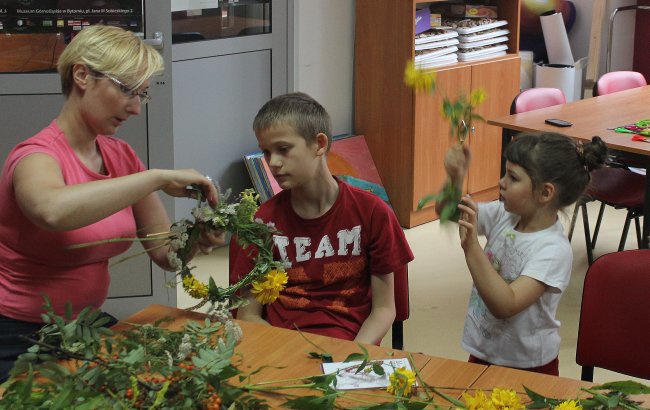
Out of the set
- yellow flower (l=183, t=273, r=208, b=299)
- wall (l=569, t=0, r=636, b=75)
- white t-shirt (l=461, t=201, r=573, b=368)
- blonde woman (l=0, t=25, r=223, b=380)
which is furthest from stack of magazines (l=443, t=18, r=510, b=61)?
yellow flower (l=183, t=273, r=208, b=299)

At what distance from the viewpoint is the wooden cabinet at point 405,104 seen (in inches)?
211

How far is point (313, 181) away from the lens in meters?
2.64

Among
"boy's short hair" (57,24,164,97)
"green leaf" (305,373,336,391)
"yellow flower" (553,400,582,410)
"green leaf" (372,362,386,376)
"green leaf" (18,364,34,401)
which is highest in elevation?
"boy's short hair" (57,24,164,97)

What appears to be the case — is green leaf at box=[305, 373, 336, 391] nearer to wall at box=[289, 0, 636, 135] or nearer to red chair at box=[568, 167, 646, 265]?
red chair at box=[568, 167, 646, 265]

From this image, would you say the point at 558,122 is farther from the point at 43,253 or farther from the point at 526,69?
Answer: the point at 43,253

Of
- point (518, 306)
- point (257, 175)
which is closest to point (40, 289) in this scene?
point (518, 306)

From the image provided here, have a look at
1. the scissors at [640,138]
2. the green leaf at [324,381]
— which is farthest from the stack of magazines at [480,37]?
the green leaf at [324,381]

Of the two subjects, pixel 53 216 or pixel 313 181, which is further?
pixel 313 181

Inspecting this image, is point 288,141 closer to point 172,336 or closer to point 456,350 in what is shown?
point 172,336

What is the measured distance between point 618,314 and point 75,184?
1374 millimetres

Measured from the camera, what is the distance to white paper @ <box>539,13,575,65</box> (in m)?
6.39

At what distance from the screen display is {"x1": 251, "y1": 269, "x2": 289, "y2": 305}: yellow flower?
2066 millimetres

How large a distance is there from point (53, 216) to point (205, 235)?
34 cm

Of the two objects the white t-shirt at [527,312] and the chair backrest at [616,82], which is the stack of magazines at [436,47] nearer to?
the chair backrest at [616,82]
